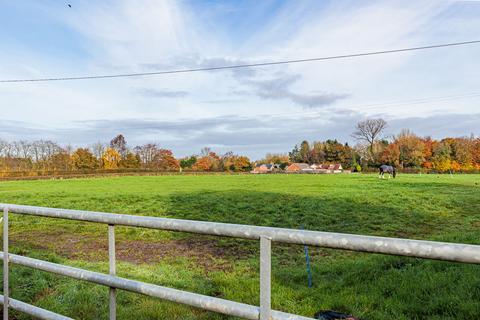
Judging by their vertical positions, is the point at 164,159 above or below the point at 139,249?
above

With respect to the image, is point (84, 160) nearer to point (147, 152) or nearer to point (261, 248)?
point (147, 152)

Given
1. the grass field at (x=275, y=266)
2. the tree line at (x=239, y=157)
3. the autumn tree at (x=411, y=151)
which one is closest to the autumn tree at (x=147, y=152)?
the tree line at (x=239, y=157)

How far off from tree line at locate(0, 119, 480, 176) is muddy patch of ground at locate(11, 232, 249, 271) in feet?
170

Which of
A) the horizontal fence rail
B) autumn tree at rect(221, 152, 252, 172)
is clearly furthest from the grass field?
autumn tree at rect(221, 152, 252, 172)

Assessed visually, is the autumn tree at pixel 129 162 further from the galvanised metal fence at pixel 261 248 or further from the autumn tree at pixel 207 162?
the galvanised metal fence at pixel 261 248

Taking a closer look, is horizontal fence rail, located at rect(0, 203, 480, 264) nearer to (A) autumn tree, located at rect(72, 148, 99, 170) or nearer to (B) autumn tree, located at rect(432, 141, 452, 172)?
(A) autumn tree, located at rect(72, 148, 99, 170)

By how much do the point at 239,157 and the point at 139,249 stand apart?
101 m

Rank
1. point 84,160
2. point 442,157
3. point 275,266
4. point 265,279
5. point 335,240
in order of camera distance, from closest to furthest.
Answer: point 335,240 < point 265,279 < point 275,266 < point 84,160 < point 442,157

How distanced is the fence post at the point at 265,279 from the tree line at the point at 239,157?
61.8 metres

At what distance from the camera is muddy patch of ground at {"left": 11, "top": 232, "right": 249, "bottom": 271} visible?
792cm

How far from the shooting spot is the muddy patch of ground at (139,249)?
26.0 feet

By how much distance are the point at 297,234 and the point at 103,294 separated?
395 centimetres

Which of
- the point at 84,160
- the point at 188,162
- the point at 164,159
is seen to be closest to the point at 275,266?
the point at 84,160

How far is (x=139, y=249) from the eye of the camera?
29.8 feet
